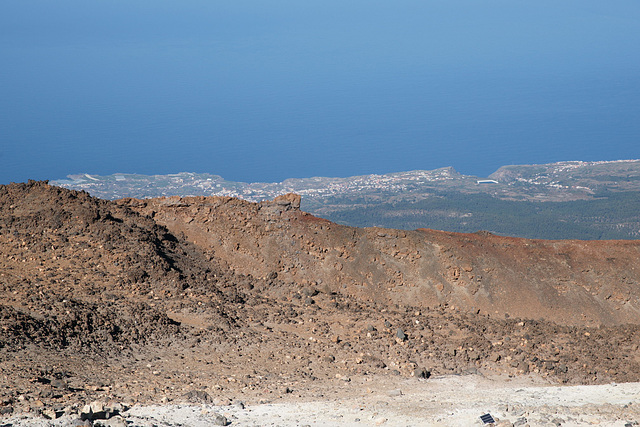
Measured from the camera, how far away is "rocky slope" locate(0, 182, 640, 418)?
48.0 feet

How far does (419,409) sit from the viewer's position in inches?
533

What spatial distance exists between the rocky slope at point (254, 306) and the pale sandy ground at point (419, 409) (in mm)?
656

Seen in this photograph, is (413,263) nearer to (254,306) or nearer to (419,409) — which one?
(254,306)

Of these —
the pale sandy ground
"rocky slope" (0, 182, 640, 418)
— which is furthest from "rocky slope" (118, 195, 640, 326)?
the pale sandy ground

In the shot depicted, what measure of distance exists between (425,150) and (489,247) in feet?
550

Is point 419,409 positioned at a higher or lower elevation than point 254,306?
lower

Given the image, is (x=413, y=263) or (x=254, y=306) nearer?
(x=254, y=306)

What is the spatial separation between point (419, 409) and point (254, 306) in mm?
7746

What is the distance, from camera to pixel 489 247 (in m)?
24.4

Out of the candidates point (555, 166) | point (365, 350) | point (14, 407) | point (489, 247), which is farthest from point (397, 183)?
point (14, 407)

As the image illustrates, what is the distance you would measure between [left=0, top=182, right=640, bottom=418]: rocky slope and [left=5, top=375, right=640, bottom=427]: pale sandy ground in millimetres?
656

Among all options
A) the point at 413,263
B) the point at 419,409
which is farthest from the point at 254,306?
the point at 419,409

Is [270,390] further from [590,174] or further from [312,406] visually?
[590,174]

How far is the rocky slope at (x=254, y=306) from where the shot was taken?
48.0 ft
